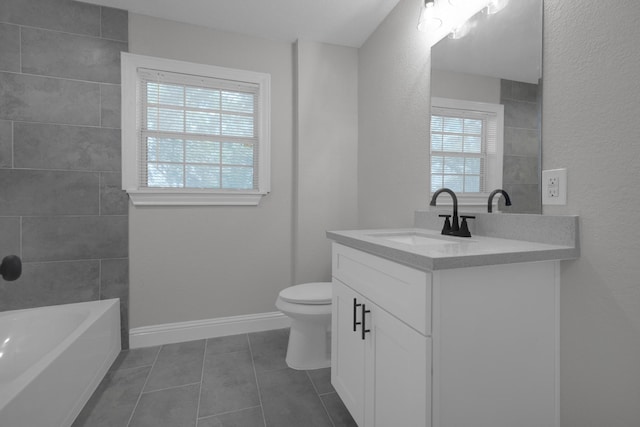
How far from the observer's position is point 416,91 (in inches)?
72.4

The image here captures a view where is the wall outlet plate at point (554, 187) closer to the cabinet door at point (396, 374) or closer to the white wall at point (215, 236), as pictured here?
the cabinet door at point (396, 374)

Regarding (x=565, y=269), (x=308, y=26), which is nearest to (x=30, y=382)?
(x=565, y=269)

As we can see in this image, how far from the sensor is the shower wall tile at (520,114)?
44.9 inches

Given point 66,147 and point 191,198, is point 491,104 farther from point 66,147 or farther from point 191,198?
point 66,147

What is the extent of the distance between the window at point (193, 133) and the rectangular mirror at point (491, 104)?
1.39 m

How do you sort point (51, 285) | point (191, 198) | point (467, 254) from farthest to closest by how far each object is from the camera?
1. point (191, 198)
2. point (51, 285)
3. point (467, 254)

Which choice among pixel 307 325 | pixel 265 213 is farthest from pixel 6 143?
pixel 307 325

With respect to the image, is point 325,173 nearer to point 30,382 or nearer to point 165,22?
point 165,22

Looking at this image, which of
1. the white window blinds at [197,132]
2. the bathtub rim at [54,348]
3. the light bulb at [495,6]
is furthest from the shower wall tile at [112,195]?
the light bulb at [495,6]

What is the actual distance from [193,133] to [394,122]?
1.50 metres

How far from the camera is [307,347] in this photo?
75.7 inches

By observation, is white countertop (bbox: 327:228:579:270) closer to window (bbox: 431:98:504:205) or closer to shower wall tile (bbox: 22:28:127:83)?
window (bbox: 431:98:504:205)

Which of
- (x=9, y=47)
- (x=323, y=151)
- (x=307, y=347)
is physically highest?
(x=9, y=47)

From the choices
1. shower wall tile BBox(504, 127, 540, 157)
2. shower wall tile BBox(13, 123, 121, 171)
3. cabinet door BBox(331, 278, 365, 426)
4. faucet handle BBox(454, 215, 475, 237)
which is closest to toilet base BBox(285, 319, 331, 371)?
cabinet door BBox(331, 278, 365, 426)
